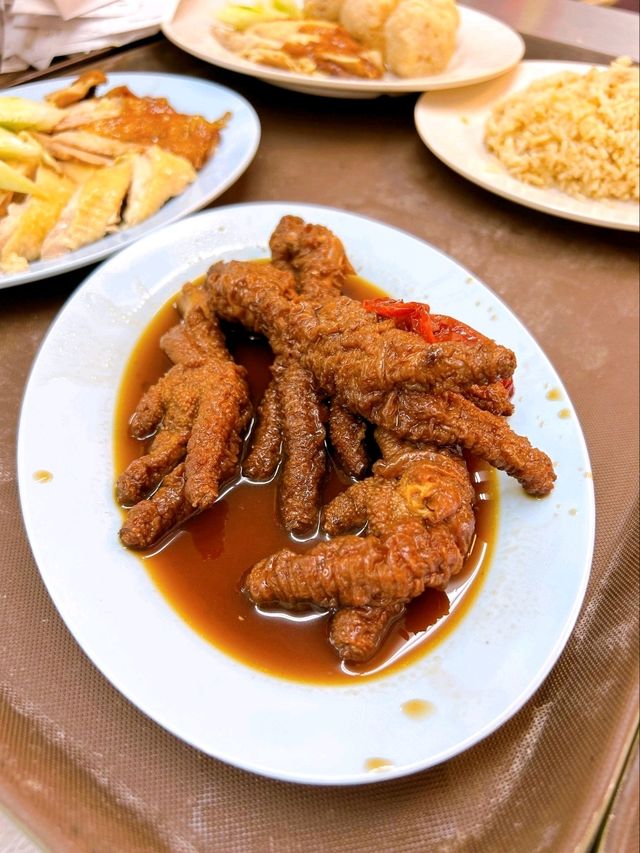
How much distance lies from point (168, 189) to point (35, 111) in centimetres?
88

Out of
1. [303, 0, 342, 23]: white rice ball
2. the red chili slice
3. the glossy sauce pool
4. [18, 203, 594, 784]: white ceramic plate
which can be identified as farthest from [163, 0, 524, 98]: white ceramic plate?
the glossy sauce pool

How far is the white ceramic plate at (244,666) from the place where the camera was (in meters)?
1.47

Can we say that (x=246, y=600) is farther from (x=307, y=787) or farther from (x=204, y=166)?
(x=204, y=166)

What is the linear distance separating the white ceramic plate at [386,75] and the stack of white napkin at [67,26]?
22cm

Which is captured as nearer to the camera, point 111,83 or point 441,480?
point 441,480

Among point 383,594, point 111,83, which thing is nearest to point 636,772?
point 383,594

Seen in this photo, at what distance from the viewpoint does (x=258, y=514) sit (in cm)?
205

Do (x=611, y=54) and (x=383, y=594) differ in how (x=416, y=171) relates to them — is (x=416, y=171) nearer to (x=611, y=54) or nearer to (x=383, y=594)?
(x=611, y=54)

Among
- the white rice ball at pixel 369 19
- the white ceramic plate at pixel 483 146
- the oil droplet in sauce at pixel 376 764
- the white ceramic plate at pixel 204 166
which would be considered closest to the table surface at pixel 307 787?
the oil droplet in sauce at pixel 376 764

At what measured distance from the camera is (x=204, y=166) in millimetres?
3211

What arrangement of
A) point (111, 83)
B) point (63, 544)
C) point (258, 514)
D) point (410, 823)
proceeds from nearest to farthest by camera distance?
1. point (410, 823)
2. point (63, 544)
3. point (258, 514)
4. point (111, 83)

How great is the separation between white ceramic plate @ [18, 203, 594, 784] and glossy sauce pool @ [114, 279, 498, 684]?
0.05 metres

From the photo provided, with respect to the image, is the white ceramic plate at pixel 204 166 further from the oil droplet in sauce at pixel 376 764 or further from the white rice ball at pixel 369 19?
the oil droplet in sauce at pixel 376 764

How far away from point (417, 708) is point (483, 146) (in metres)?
3.19
